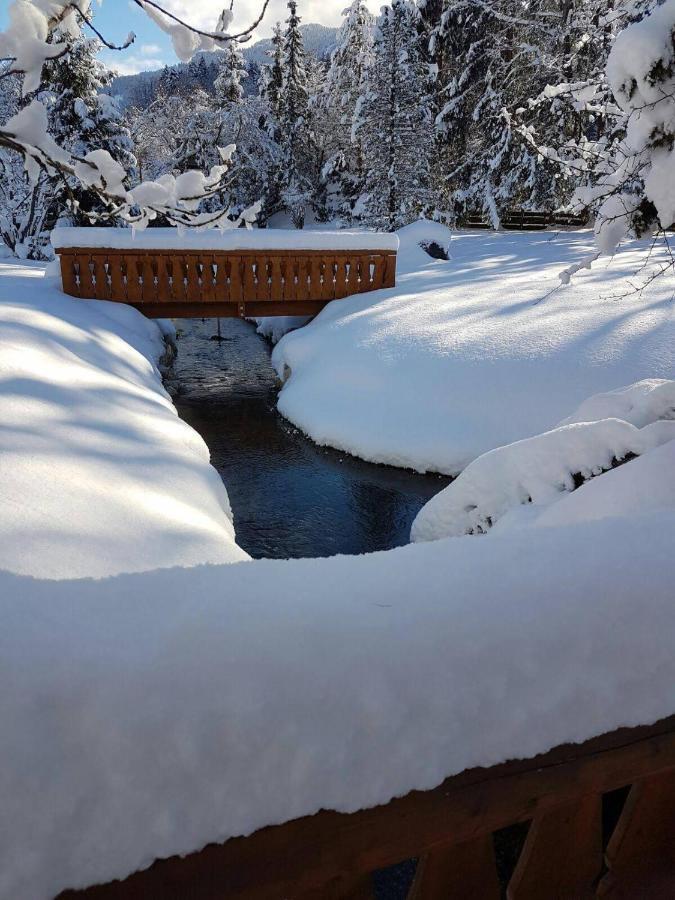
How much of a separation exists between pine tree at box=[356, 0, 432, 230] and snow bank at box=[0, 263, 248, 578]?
1755 cm

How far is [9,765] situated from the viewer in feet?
2.24

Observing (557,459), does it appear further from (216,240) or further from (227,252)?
(216,240)

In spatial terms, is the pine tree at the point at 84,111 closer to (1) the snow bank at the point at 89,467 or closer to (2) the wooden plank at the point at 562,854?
(1) the snow bank at the point at 89,467

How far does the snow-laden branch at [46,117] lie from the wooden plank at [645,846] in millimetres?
1853

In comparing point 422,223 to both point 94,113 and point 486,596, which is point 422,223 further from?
point 486,596

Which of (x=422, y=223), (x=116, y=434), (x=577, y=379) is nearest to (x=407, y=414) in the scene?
(x=577, y=379)

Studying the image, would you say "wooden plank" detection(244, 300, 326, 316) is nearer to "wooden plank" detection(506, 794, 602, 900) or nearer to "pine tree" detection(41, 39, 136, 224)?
"pine tree" detection(41, 39, 136, 224)

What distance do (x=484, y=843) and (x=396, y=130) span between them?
947 inches

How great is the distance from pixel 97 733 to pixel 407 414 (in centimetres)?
769

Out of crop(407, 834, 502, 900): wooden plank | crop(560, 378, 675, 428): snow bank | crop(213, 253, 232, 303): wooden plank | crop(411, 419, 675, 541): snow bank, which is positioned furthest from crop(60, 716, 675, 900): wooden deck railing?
crop(213, 253, 232, 303): wooden plank

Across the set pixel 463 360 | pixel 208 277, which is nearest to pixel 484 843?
pixel 463 360

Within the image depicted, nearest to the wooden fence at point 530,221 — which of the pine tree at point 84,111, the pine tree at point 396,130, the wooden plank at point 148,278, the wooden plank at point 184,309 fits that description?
the pine tree at point 396,130

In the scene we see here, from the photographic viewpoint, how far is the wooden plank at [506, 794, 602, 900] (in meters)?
1.02

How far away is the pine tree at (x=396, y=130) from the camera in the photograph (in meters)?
21.5
